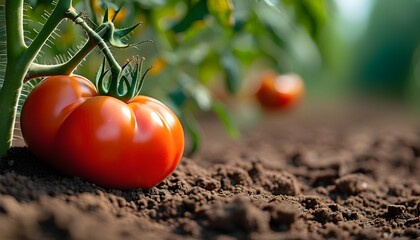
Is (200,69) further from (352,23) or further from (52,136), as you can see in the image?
(352,23)

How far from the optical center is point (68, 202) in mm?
1558

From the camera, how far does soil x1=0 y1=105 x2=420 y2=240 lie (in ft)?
4.56

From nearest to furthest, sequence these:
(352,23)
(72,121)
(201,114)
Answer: (72,121) → (201,114) → (352,23)

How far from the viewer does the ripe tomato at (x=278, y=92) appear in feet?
15.5

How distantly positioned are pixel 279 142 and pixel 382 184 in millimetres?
1708

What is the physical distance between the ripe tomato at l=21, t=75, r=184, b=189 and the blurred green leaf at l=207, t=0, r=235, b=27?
795mm

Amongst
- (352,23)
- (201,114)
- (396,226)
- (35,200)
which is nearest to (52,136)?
→ (35,200)

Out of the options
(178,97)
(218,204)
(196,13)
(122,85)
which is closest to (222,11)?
(196,13)

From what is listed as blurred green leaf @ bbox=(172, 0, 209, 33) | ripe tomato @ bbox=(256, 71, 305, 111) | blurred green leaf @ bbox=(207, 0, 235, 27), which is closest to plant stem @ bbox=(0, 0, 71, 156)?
blurred green leaf @ bbox=(172, 0, 209, 33)

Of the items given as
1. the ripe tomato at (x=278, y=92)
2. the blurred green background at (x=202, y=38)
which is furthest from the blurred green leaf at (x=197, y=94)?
the ripe tomato at (x=278, y=92)

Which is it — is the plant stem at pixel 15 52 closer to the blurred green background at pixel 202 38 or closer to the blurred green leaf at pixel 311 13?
the blurred green background at pixel 202 38

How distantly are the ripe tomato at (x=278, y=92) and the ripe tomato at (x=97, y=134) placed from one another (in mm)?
2940

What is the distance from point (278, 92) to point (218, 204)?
3.17 m

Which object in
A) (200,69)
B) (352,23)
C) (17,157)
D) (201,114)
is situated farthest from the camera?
(352,23)
